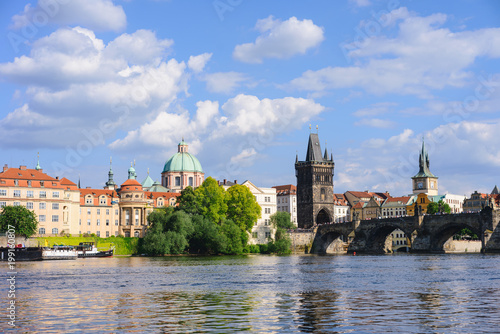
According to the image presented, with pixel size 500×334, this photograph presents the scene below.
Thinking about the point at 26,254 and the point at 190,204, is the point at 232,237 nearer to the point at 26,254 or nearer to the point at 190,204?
the point at 190,204

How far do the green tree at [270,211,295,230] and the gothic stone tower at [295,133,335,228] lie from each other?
1434cm

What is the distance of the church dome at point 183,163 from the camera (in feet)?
626

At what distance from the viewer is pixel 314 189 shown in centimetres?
18162

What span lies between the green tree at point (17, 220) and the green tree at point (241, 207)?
39.4 meters

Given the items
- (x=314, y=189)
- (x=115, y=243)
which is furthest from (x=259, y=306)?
(x=314, y=189)

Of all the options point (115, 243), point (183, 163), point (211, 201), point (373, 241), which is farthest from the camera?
point (183, 163)

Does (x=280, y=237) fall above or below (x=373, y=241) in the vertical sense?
above

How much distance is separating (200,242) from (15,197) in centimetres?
3657

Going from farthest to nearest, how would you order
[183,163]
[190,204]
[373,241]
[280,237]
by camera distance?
[183,163]
[373,241]
[280,237]
[190,204]

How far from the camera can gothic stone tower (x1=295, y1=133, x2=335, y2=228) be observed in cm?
18050

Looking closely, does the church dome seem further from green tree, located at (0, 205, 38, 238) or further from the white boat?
the white boat

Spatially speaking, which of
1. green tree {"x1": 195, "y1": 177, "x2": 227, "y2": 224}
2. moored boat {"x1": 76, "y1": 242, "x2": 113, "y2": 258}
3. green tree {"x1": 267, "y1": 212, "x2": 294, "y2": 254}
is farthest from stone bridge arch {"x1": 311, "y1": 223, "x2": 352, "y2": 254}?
moored boat {"x1": 76, "y1": 242, "x2": 113, "y2": 258}

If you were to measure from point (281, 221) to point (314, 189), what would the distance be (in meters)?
24.7

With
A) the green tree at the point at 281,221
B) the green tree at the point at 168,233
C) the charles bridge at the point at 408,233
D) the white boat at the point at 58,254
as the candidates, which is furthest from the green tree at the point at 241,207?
the white boat at the point at 58,254
